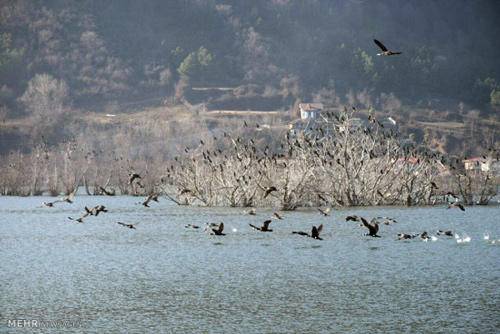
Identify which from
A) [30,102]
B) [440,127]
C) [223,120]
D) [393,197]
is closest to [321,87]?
[440,127]

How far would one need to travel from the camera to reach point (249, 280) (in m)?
12.4

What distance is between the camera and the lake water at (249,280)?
30.9ft

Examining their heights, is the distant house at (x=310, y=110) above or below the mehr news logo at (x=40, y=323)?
above

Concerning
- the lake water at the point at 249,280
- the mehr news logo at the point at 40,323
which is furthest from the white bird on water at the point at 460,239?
the mehr news logo at the point at 40,323

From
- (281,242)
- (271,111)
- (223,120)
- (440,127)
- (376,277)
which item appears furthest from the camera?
(271,111)

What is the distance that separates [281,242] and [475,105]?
577 feet

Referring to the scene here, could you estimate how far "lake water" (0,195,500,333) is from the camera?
30.9 feet

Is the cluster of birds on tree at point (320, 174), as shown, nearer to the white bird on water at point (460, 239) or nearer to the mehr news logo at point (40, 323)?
the white bird on water at point (460, 239)

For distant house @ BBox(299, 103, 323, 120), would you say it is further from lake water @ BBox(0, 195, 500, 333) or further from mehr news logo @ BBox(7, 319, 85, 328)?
→ mehr news logo @ BBox(7, 319, 85, 328)

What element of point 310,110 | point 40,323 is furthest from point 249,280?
point 310,110

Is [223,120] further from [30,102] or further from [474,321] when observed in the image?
[474,321]

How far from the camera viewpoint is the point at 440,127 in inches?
5684

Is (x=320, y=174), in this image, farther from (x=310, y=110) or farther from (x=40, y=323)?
(x=310, y=110)

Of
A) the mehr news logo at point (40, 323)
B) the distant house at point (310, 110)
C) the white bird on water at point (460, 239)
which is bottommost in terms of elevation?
the mehr news logo at point (40, 323)
